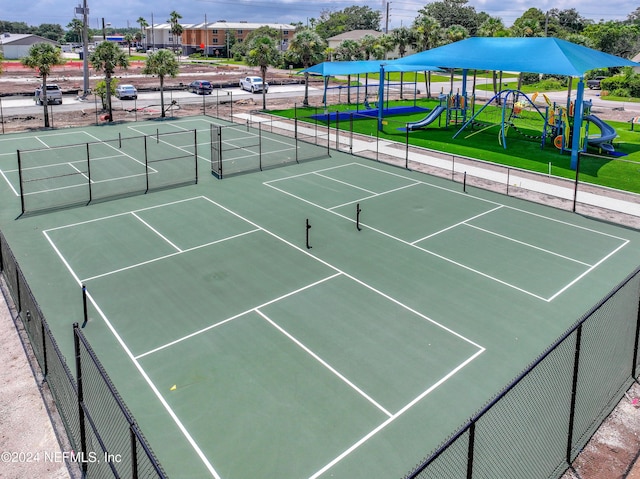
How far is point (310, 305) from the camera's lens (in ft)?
49.4

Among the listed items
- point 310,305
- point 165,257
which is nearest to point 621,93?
point 310,305

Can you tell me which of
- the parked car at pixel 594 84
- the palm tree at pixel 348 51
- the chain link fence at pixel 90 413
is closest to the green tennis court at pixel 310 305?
the chain link fence at pixel 90 413

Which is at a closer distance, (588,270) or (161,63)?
(588,270)

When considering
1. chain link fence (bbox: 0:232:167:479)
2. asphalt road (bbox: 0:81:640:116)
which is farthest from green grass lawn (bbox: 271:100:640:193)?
chain link fence (bbox: 0:232:167:479)

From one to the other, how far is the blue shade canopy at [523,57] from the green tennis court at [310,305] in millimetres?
12846

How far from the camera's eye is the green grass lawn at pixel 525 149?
29.1 meters

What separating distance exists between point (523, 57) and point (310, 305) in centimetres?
→ 2854

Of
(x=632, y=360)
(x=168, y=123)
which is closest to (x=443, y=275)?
(x=632, y=360)

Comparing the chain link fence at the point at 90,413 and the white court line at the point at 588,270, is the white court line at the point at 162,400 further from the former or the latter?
the white court line at the point at 588,270

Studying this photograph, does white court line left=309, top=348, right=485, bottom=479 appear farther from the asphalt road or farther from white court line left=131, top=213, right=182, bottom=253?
the asphalt road

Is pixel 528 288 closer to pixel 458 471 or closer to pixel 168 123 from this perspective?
pixel 458 471

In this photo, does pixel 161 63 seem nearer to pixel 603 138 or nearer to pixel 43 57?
pixel 43 57

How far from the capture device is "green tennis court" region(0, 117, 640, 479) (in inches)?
412

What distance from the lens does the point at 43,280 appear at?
16453mm
